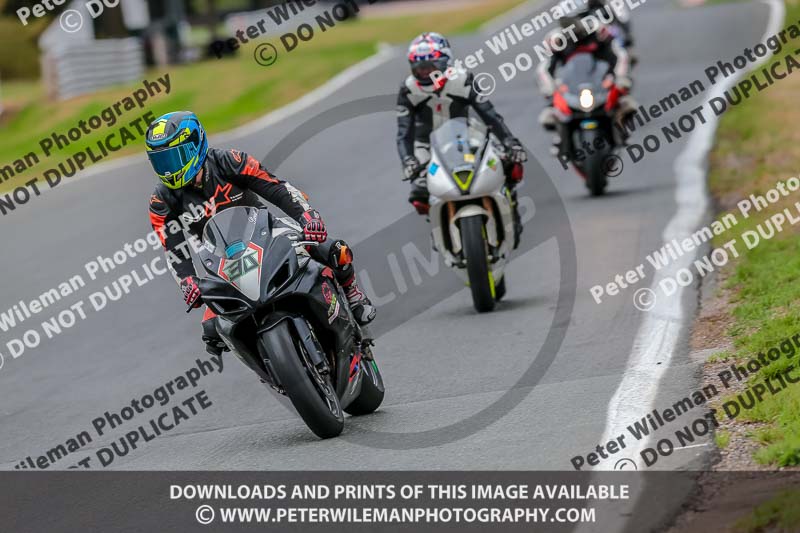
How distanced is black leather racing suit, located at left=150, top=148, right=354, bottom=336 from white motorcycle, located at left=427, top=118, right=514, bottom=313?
2301mm

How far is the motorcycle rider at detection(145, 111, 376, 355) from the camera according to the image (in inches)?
269

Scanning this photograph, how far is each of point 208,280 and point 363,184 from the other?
33.7ft

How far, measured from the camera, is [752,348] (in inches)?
288

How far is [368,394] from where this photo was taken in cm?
725

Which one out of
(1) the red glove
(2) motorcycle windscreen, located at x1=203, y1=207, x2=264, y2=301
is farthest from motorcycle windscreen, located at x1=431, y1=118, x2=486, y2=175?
(2) motorcycle windscreen, located at x1=203, y1=207, x2=264, y2=301

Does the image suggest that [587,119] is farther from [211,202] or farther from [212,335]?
[212,335]

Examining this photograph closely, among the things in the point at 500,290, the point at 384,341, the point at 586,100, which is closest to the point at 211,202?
the point at 384,341

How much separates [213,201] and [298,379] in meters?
1.42

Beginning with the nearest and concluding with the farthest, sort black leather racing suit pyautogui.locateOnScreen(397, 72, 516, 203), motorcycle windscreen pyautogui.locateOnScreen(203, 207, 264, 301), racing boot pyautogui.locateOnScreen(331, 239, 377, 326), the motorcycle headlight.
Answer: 1. motorcycle windscreen pyautogui.locateOnScreen(203, 207, 264, 301)
2. racing boot pyautogui.locateOnScreen(331, 239, 377, 326)
3. black leather racing suit pyautogui.locateOnScreen(397, 72, 516, 203)
4. the motorcycle headlight

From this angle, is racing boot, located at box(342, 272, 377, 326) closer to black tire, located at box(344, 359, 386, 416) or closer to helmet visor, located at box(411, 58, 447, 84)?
black tire, located at box(344, 359, 386, 416)

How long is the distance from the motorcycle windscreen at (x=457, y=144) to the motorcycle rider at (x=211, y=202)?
2.36 metres

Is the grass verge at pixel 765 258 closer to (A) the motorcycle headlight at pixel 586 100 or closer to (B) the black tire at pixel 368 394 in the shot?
(A) the motorcycle headlight at pixel 586 100

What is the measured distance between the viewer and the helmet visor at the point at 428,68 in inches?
384

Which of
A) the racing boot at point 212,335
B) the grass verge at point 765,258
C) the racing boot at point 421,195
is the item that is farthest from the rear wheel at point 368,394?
the racing boot at point 421,195
